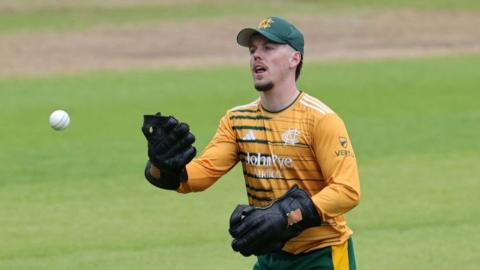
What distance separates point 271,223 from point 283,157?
2.06 feet

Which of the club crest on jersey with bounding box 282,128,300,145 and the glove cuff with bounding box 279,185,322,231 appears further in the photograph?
the club crest on jersey with bounding box 282,128,300,145

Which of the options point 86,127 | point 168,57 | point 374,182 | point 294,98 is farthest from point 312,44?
point 294,98

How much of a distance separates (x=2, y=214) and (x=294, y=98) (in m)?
6.28

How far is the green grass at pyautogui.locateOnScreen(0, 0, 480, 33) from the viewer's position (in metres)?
29.9

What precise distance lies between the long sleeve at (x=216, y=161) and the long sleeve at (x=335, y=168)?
64 cm

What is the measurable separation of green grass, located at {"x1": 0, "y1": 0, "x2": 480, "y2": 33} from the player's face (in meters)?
22.1

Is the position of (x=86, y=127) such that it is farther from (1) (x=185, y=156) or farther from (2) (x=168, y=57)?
(1) (x=185, y=156)

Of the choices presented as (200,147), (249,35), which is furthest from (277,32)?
(200,147)

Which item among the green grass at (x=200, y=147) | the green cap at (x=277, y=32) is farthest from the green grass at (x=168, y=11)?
the green cap at (x=277, y=32)

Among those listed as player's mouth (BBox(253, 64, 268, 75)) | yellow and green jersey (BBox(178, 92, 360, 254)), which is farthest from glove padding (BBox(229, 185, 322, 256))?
player's mouth (BBox(253, 64, 268, 75))

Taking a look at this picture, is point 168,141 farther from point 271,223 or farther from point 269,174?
point 271,223

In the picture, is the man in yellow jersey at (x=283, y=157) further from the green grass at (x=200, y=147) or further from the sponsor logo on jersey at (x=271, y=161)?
the green grass at (x=200, y=147)

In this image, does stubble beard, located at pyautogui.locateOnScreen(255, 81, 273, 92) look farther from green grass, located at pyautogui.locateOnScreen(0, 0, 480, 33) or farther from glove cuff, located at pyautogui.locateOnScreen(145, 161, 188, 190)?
green grass, located at pyautogui.locateOnScreen(0, 0, 480, 33)

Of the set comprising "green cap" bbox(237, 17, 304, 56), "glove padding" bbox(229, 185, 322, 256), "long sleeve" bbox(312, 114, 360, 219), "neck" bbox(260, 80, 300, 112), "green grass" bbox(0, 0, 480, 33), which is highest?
"green grass" bbox(0, 0, 480, 33)
